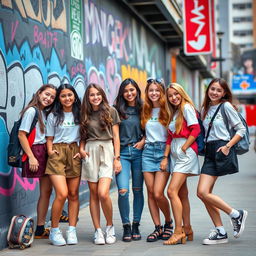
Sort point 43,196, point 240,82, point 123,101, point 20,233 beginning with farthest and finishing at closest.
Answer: point 240,82 → point 43,196 → point 123,101 → point 20,233

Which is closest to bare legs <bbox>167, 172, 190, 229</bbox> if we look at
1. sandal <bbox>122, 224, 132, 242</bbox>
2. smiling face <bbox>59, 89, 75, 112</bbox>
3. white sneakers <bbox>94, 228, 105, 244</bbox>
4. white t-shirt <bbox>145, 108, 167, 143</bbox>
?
white t-shirt <bbox>145, 108, 167, 143</bbox>

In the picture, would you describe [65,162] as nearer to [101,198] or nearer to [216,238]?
[101,198]

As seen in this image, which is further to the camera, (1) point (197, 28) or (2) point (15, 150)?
(1) point (197, 28)

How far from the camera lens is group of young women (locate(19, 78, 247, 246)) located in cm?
636

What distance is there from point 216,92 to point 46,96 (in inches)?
79.2

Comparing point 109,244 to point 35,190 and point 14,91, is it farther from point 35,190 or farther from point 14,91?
point 14,91

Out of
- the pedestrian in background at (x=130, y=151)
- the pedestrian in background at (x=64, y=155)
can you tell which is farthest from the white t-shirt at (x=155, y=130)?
the pedestrian in background at (x=64, y=155)

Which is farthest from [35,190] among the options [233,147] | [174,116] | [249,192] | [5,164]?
[249,192]

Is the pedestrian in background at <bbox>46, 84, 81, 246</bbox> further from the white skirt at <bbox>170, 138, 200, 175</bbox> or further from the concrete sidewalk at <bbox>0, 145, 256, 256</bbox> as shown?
the white skirt at <bbox>170, 138, 200, 175</bbox>

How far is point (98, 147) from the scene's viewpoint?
6543 millimetres

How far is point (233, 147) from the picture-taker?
639 centimetres

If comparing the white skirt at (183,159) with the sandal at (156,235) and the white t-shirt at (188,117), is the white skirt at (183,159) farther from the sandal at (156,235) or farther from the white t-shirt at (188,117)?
the sandal at (156,235)

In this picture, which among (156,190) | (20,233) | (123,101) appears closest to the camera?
(20,233)

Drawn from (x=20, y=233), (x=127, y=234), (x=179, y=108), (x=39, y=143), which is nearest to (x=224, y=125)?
(x=179, y=108)
